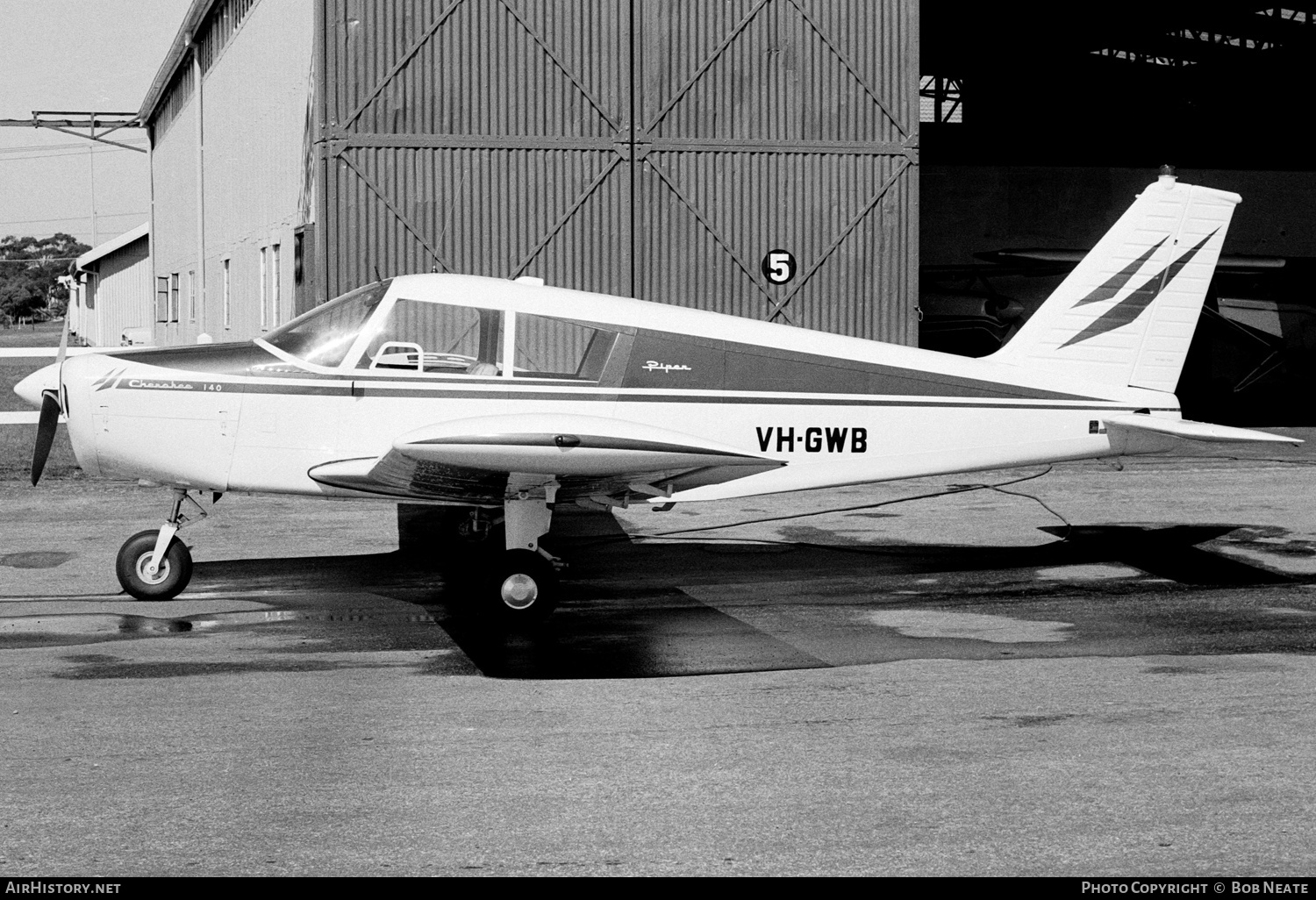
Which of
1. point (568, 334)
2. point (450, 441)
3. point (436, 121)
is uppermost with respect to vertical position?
point (436, 121)

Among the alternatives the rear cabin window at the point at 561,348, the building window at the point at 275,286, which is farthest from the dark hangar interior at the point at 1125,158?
the rear cabin window at the point at 561,348

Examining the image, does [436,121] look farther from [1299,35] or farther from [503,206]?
[1299,35]

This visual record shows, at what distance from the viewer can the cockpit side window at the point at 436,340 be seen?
29.2 feet

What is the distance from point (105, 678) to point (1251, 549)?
27.9 feet

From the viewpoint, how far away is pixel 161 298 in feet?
152

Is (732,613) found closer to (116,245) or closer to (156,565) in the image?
(156,565)

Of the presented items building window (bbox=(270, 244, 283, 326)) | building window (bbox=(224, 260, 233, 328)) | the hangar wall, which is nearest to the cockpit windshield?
the hangar wall

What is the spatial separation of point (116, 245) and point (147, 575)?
6056 cm

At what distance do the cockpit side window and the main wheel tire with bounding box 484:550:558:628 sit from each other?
123cm

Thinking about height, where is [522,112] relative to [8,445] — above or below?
above

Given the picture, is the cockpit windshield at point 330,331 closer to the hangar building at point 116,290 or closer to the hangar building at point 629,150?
the hangar building at point 629,150

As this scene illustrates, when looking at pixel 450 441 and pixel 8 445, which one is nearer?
pixel 450 441

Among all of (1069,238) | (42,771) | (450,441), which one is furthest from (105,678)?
(1069,238)

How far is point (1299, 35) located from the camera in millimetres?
31172
